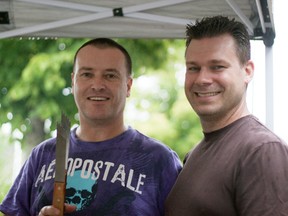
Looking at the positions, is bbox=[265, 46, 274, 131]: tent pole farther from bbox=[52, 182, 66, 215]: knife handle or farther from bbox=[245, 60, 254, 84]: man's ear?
bbox=[52, 182, 66, 215]: knife handle

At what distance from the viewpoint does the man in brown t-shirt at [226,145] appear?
170 centimetres

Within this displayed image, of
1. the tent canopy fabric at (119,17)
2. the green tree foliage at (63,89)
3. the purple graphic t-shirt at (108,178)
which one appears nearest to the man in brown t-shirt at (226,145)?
the purple graphic t-shirt at (108,178)

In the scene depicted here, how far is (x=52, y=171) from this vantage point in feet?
8.11

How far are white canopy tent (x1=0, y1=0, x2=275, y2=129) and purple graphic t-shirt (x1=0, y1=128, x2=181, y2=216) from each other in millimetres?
972

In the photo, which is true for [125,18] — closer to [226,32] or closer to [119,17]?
[119,17]

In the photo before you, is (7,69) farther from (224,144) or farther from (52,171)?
(224,144)

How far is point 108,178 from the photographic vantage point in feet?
7.82

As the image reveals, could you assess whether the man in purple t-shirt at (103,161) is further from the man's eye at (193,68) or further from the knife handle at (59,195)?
the man's eye at (193,68)

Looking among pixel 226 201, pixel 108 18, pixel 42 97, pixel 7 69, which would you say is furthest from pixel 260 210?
pixel 7 69

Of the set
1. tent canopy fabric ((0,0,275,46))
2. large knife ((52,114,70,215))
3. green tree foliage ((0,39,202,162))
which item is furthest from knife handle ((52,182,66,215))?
green tree foliage ((0,39,202,162))

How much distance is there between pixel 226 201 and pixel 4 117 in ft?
17.3

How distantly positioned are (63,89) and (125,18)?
3215 mm

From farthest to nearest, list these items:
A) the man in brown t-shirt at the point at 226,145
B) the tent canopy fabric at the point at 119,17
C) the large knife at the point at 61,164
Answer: the tent canopy fabric at the point at 119,17 → the large knife at the point at 61,164 → the man in brown t-shirt at the point at 226,145

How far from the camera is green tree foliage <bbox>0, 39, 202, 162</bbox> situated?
6305mm
